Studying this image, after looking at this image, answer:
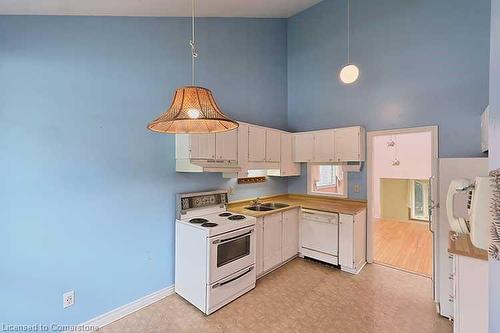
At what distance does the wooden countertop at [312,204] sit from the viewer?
3.44 metres

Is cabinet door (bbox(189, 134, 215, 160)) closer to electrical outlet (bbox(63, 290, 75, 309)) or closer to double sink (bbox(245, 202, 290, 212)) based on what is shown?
double sink (bbox(245, 202, 290, 212))

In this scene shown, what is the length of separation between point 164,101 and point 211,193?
131cm

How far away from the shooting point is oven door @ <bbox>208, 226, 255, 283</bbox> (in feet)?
8.10

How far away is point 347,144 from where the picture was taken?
378 cm

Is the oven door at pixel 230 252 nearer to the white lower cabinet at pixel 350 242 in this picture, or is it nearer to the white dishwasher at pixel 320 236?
the white dishwasher at pixel 320 236

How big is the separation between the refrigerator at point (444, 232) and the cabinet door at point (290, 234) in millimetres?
1814

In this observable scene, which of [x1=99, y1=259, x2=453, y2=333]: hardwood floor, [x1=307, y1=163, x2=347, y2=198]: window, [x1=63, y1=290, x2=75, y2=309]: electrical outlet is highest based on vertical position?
[x1=307, y1=163, x2=347, y2=198]: window

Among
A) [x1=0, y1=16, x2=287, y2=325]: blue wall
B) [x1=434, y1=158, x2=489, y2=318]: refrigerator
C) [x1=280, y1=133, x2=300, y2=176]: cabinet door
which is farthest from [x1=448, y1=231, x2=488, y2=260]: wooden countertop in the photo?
[x1=0, y1=16, x2=287, y2=325]: blue wall

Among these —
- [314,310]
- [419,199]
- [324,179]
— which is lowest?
[314,310]

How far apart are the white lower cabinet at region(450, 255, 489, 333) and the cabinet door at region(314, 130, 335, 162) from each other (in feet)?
7.68

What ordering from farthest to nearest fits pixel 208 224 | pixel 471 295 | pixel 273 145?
pixel 273 145 → pixel 208 224 → pixel 471 295

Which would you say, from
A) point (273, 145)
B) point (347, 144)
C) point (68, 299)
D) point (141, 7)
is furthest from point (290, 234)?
point (141, 7)

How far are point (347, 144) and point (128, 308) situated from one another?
3615mm

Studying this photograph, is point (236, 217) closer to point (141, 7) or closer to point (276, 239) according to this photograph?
point (276, 239)
